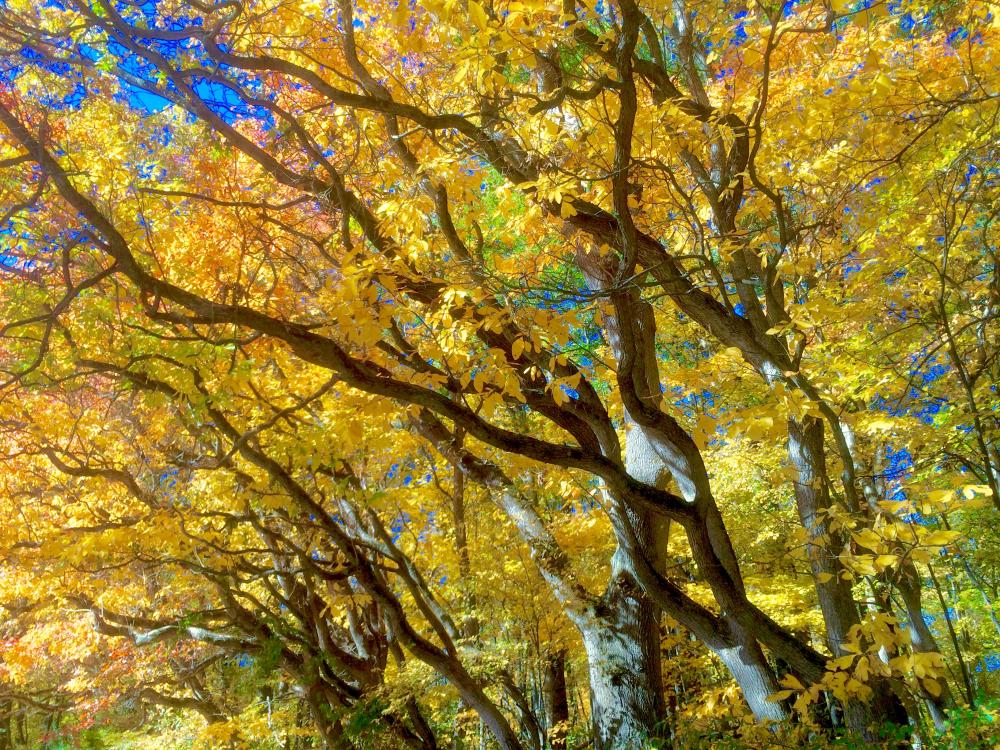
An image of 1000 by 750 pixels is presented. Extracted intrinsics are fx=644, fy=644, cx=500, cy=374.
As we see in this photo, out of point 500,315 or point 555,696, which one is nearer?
point 500,315

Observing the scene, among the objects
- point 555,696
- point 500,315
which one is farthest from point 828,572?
point 555,696

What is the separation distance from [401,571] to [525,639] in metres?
2.14

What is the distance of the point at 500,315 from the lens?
2980mm

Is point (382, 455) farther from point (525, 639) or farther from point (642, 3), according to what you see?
point (642, 3)

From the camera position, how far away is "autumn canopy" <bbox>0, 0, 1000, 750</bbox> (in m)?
3.04

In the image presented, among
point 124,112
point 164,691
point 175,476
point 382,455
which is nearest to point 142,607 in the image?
point 164,691

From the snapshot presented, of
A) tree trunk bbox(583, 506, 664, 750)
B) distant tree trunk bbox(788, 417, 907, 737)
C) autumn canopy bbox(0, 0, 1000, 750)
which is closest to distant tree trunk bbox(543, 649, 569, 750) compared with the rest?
autumn canopy bbox(0, 0, 1000, 750)

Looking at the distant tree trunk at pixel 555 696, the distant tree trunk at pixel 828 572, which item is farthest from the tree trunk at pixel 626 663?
the distant tree trunk at pixel 555 696

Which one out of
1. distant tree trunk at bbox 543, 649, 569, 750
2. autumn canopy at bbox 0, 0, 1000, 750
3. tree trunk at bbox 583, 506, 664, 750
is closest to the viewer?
autumn canopy at bbox 0, 0, 1000, 750

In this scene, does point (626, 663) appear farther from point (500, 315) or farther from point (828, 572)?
point (500, 315)

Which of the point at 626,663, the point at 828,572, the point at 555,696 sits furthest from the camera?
the point at 555,696

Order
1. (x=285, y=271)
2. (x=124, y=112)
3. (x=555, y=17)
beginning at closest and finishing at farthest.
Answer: (x=555, y=17) < (x=124, y=112) < (x=285, y=271)

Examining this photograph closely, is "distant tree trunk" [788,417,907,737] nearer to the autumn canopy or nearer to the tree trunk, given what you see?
the autumn canopy

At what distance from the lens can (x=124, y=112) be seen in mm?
4840
